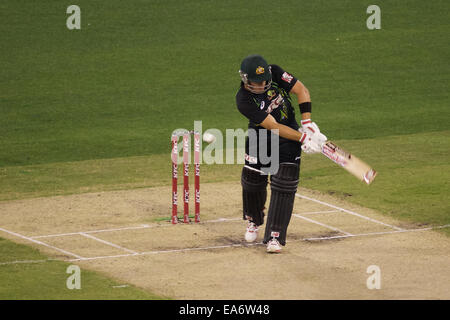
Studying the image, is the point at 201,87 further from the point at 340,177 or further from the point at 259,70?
the point at 259,70

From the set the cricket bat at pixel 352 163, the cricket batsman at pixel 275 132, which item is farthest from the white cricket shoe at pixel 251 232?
the cricket bat at pixel 352 163

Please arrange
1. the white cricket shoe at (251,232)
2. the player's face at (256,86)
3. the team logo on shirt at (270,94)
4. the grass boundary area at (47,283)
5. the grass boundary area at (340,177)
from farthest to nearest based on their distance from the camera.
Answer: the grass boundary area at (340,177) → the white cricket shoe at (251,232) → the team logo on shirt at (270,94) → the player's face at (256,86) → the grass boundary area at (47,283)

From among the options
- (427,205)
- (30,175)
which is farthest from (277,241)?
(30,175)

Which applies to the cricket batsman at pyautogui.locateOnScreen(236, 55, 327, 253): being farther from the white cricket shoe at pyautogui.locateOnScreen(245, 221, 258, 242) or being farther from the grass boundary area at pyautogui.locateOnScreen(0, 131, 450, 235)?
the grass boundary area at pyautogui.locateOnScreen(0, 131, 450, 235)

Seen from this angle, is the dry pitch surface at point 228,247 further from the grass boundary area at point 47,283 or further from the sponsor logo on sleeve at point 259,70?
the sponsor logo on sleeve at point 259,70

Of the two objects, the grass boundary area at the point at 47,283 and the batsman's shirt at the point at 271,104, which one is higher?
the batsman's shirt at the point at 271,104

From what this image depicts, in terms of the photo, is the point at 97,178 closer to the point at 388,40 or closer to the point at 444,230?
the point at 444,230
